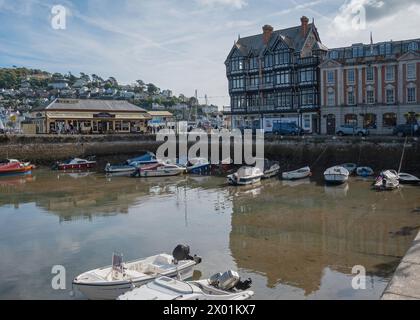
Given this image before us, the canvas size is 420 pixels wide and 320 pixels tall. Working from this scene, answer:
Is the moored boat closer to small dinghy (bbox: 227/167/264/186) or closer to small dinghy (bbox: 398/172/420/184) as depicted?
small dinghy (bbox: 227/167/264/186)

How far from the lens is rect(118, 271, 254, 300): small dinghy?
12.0 meters

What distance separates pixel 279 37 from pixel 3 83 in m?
112

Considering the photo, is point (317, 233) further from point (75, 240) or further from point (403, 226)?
point (75, 240)

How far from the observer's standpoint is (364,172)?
39.8 meters

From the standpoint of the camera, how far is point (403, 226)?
22891mm

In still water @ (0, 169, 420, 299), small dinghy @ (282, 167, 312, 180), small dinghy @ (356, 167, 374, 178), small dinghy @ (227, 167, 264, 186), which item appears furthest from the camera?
small dinghy @ (282, 167, 312, 180)

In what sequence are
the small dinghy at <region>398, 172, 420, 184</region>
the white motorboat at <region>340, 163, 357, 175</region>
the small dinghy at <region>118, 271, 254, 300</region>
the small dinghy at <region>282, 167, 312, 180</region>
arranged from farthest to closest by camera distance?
1. the white motorboat at <region>340, 163, 357, 175</region>
2. the small dinghy at <region>282, 167, 312, 180</region>
3. the small dinghy at <region>398, 172, 420, 184</region>
4. the small dinghy at <region>118, 271, 254, 300</region>

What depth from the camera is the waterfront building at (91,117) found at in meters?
62.4

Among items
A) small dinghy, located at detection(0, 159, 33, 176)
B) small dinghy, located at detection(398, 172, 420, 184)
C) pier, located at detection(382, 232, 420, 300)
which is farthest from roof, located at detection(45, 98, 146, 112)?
pier, located at detection(382, 232, 420, 300)

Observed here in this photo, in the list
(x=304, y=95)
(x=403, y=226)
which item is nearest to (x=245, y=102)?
(x=304, y=95)

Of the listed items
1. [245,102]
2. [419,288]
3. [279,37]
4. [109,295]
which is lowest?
[109,295]

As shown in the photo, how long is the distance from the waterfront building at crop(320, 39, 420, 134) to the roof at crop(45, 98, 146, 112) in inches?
1173
